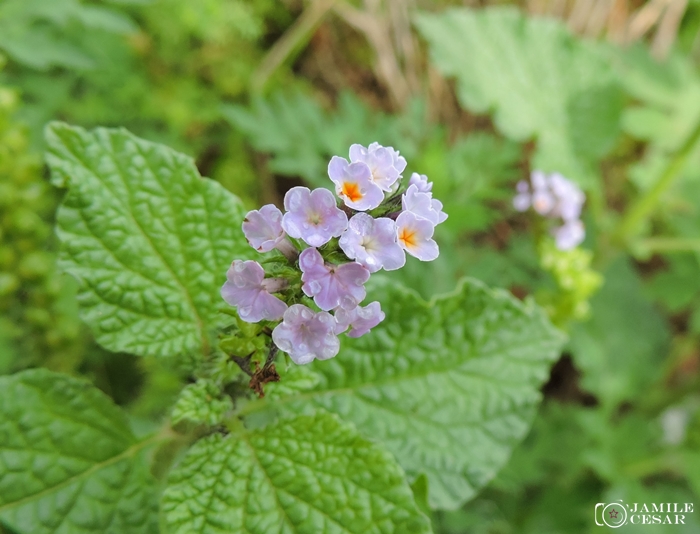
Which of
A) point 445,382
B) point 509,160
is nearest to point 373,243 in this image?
point 445,382

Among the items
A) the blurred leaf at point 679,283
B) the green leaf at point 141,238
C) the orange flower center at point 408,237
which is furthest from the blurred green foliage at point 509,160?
the orange flower center at point 408,237

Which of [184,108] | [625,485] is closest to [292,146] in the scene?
[184,108]

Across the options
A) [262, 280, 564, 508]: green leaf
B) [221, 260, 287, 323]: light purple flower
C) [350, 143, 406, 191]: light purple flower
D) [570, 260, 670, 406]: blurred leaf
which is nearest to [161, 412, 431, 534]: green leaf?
[262, 280, 564, 508]: green leaf

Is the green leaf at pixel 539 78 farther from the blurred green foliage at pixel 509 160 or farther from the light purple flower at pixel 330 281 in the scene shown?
the light purple flower at pixel 330 281

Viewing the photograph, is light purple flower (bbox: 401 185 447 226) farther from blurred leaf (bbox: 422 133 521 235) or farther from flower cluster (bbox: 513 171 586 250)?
flower cluster (bbox: 513 171 586 250)

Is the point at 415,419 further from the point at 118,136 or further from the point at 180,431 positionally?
the point at 118,136
